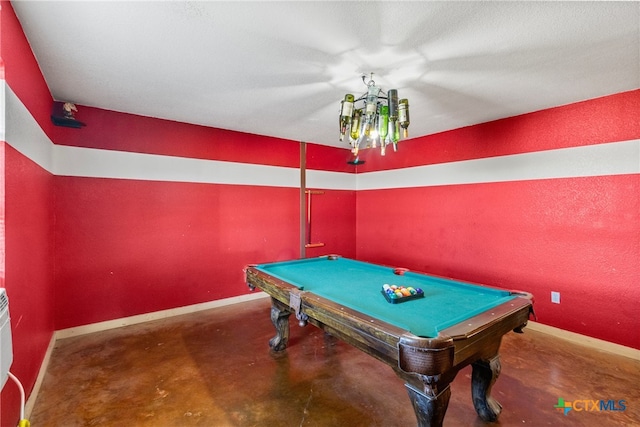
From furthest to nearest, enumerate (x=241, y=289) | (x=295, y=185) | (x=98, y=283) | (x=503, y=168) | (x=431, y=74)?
1. (x=295, y=185)
2. (x=241, y=289)
3. (x=503, y=168)
4. (x=98, y=283)
5. (x=431, y=74)

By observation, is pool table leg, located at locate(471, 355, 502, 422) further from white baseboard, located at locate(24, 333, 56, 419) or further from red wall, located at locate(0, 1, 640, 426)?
white baseboard, located at locate(24, 333, 56, 419)

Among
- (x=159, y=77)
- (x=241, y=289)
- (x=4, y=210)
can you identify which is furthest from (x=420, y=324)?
(x=241, y=289)

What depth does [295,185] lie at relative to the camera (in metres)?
4.46

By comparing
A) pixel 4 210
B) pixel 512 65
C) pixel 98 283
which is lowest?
pixel 98 283

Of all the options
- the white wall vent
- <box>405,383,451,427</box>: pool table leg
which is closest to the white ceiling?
the white wall vent

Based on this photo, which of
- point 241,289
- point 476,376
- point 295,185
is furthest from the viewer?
point 295,185

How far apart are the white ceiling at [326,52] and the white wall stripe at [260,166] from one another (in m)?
0.46

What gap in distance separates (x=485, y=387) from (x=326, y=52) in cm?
238

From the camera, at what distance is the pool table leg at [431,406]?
1295 millimetres

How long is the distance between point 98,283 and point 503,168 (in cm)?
469

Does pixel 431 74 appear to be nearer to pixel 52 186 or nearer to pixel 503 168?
pixel 503 168

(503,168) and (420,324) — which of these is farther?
(503,168)

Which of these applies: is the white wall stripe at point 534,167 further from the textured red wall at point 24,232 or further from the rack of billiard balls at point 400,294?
the textured red wall at point 24,232

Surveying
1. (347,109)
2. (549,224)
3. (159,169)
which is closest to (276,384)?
(347,109)
